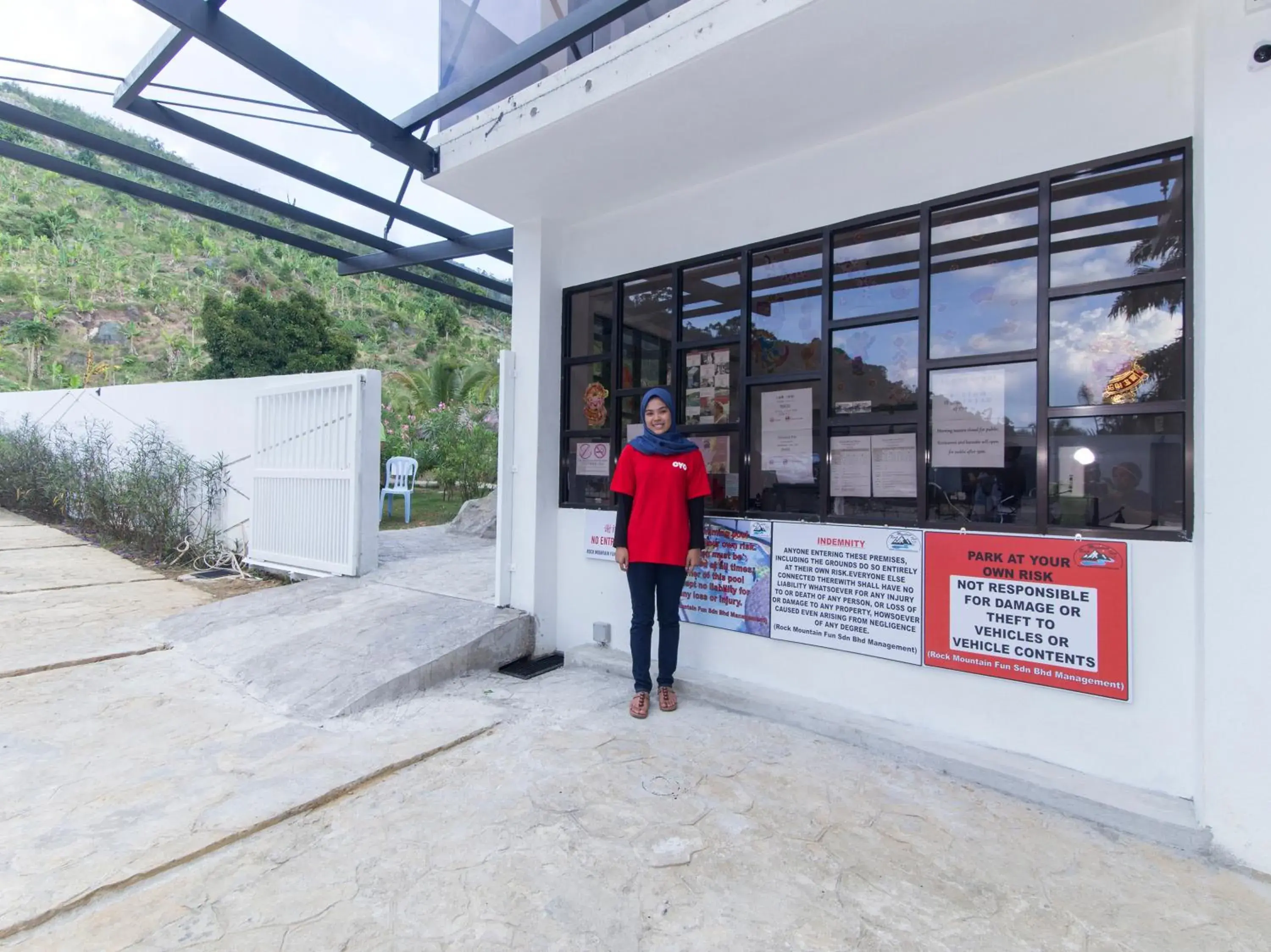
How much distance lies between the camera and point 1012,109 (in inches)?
117

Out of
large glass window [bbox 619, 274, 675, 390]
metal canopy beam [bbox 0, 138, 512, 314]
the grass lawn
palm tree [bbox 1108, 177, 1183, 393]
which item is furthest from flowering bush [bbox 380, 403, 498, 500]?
palm tree [bbox 1108, 177, 1183, 393]

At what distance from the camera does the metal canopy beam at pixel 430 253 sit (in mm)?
5273

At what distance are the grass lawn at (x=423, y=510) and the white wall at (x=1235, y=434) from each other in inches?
340

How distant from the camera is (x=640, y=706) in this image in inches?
137

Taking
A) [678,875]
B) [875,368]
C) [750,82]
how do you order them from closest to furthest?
[678,875] < [750,82] < [875,368]

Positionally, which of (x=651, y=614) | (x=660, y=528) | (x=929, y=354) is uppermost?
(x=929, y=354)

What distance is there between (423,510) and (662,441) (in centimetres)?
793

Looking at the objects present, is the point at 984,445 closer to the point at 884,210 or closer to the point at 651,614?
the point at 884,210

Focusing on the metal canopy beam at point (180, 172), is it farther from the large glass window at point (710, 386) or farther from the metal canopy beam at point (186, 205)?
the large glass window at point (710, 386)

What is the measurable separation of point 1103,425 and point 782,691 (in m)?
2.07

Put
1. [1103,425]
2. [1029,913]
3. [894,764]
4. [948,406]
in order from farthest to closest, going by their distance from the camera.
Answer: [948,406] → [894,764] → [1103,425] → [1029,913]

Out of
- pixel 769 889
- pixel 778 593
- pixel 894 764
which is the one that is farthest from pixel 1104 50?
pixel 769 889

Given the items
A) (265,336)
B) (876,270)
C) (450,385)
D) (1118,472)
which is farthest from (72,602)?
(265,336)

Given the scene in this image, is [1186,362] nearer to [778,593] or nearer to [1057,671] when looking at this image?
[1057,671]
